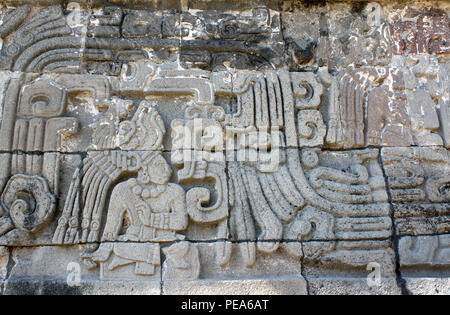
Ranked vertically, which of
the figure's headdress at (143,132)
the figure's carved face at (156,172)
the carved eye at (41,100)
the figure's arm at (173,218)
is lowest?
the figure's arm at (173,218)

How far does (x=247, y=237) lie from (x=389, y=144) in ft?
4.87

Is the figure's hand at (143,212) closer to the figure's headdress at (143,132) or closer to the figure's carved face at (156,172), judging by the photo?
the figure's carved face at (156,172)

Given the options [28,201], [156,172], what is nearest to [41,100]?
[28,201]

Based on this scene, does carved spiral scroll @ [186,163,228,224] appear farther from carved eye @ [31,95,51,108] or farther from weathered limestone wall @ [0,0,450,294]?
carved eye @ [31,95,51,108]

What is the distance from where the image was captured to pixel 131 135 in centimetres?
377

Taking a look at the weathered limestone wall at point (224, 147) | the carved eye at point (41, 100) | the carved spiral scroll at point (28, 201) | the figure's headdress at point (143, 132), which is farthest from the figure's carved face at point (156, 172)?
the carved eye at point (41, 100)

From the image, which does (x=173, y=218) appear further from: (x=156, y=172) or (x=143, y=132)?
(x=143, y=132)

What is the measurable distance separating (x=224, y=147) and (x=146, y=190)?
2.42 ft

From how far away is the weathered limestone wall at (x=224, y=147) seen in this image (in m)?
3.46

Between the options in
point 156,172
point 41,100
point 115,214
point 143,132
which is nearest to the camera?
point 115,214

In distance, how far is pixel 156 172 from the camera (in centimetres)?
367

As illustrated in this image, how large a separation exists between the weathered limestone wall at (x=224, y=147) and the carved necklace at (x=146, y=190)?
2 centimetres
